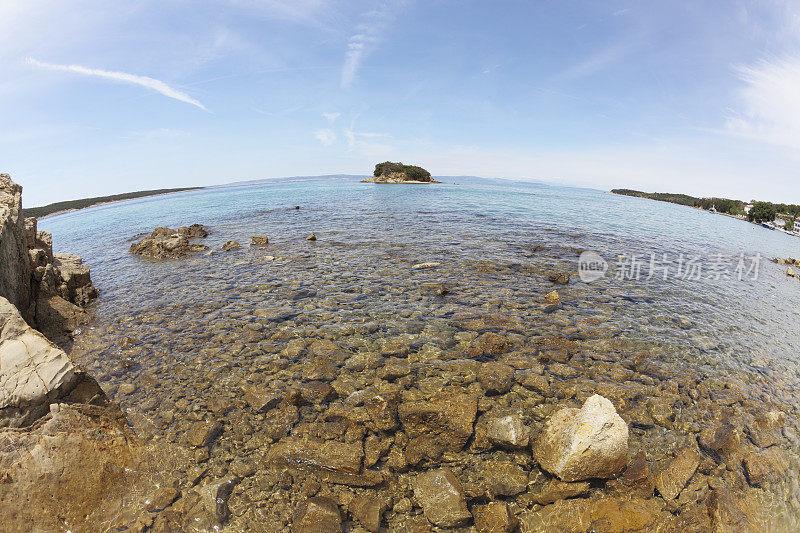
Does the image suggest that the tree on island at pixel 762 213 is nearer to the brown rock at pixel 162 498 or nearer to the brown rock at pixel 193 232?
the brown rock at pixel 193 232

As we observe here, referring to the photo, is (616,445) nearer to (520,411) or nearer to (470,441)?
(520,411)

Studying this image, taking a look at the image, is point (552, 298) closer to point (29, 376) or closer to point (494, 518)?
point (494, 518)

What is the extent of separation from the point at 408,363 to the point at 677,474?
642 centimetres

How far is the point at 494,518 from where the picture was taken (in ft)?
17.9

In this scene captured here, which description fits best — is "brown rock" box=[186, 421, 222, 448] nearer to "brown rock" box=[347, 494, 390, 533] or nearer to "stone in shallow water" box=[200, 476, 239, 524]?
"stone in shallow water" box=[200, 476, 239, 524]

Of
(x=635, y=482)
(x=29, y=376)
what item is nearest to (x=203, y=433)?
(x=29, y=376)

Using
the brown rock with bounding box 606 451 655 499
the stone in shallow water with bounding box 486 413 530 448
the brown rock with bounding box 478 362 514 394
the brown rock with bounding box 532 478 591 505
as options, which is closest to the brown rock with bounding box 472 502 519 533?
the brown rock with bounding box 532 478 591 505

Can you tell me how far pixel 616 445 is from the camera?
602 centimetres

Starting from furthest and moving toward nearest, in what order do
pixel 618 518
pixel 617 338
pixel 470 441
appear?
pixel 617 338 → pixel 470 441 → pixel 618 518

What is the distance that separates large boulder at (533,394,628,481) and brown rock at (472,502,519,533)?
128 centimetres

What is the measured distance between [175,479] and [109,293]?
15679 millimetres

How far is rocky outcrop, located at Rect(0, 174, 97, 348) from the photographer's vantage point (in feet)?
33.3

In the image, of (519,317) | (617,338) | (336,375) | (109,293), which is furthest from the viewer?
(109,293)

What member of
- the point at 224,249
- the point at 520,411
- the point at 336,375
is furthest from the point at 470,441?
the point at 224,249
